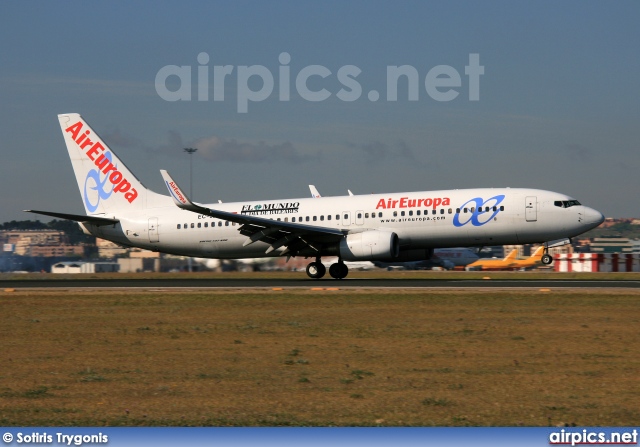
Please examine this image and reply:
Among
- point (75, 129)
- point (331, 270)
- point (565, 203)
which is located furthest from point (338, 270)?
point (75, 129)

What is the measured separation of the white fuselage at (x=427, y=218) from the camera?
3888cm

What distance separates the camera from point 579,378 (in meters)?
14.0

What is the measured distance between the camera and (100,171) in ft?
154

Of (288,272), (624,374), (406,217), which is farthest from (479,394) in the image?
(288,272)

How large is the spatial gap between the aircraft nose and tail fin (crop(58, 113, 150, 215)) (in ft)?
75.6

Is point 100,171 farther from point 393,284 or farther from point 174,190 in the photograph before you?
point 393,284

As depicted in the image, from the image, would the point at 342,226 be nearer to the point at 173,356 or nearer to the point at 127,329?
the point at 127,329

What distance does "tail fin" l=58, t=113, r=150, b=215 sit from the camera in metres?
46.3

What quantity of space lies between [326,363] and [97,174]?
111 feet

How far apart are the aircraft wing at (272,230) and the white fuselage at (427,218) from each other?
3.34 feet

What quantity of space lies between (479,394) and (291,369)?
3.82 m

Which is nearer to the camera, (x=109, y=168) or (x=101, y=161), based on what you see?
(x=109, y=168)

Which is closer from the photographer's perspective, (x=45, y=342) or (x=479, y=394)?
(x=479, y=394)

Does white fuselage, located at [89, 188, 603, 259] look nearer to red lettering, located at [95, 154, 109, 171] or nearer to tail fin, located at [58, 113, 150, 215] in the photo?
tail fin, located at [58, 113, 150, 215]
